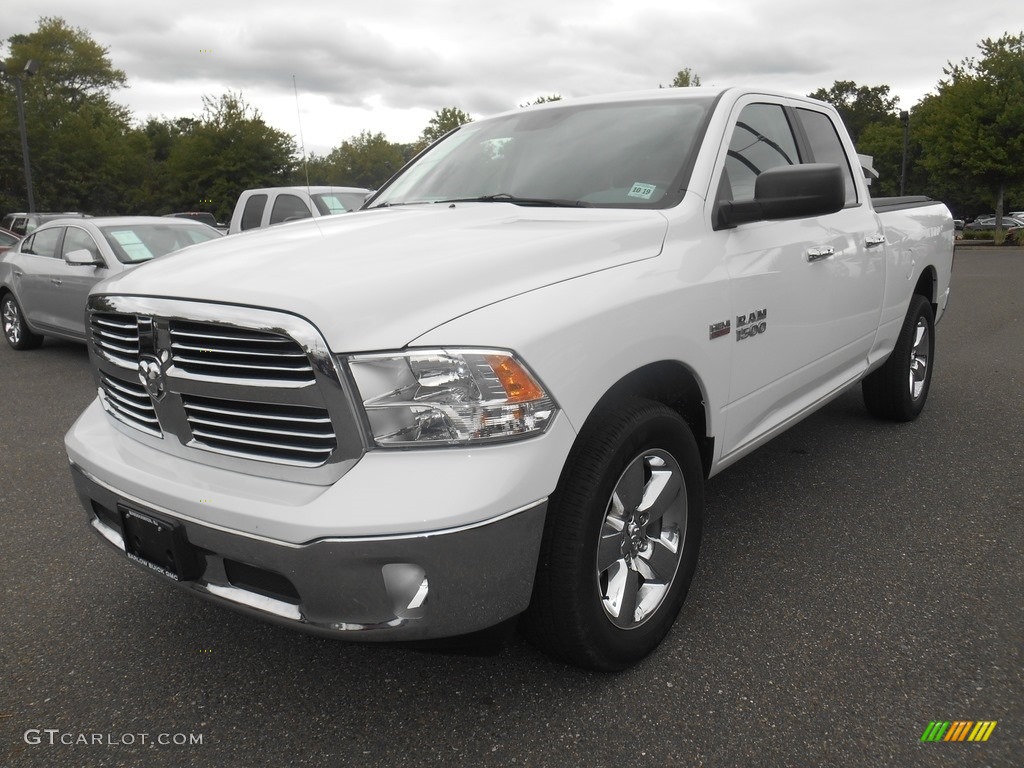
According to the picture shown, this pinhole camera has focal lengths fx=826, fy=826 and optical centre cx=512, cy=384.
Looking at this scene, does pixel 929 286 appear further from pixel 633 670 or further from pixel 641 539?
pixel 633 670

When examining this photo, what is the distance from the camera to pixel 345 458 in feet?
6.48

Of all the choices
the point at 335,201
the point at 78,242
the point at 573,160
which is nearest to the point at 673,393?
the point at 573,160

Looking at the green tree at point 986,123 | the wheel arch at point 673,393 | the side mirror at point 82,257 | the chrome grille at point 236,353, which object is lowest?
the wheel arch at point 673,393

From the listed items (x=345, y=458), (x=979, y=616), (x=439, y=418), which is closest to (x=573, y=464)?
(x=439, y=418)

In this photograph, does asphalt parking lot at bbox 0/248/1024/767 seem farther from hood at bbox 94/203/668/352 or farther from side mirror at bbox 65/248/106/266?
side mirror at bbox 65/248/106/266

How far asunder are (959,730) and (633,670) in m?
0.88

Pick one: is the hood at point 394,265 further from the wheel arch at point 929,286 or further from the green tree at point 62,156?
the green tree at point 62,156

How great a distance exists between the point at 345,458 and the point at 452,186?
1.87 metres

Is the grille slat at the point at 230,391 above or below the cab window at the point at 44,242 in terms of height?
below

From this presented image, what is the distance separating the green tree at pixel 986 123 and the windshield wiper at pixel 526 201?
3109 centimetres

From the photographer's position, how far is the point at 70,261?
24.8 ft

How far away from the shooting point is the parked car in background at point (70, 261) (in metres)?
7.91

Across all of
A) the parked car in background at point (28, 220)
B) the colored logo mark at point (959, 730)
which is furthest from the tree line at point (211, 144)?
the colored logo mark at point (959, 730)

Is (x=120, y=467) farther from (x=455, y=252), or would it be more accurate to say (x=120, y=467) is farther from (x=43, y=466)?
(x=43, y=466)
